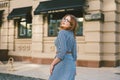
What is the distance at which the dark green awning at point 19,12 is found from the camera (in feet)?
60.0

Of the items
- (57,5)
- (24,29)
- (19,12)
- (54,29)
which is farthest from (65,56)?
(24,29)

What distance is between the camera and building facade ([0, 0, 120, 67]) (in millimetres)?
15031

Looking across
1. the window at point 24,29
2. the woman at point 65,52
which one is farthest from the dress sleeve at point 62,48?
the window at point 24,29

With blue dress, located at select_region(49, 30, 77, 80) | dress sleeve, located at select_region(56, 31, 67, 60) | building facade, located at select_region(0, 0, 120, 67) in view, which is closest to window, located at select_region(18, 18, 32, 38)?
building facade, located at select_region(0, 0, 120, 67)

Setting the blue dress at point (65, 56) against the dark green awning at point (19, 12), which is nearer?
the blue dress at point (65, 56)

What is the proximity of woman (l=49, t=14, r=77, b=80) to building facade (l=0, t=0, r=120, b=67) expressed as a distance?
10.7 m

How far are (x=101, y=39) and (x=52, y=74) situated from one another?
11193 mm

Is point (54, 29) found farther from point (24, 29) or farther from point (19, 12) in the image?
point (19, 12)

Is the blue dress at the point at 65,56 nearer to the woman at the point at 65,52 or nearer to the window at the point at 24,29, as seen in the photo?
the woman at the point at 65,52

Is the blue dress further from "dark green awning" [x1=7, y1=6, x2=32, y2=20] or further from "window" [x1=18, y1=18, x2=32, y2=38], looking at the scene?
"window" [x1=18, y1=18, x2=32, y2=38]

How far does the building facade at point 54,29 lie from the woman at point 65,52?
1070 centimetres

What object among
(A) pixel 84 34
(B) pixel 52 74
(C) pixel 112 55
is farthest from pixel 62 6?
(B) pixel 52 74

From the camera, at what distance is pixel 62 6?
15719 millimetres

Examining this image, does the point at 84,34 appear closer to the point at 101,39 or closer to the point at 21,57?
→ the point at 101,39
